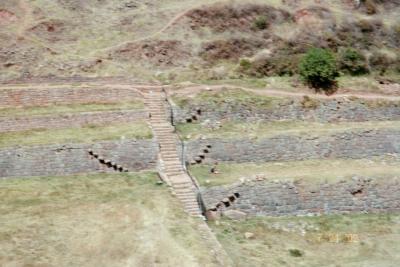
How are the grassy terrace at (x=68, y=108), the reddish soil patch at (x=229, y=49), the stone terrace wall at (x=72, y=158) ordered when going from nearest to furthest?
1. the stone terrace wall at (x=72, y=158)
2. the grassy terrace at (x=68, y=108)
3. the reddish soil patch at (x=229, y=49)

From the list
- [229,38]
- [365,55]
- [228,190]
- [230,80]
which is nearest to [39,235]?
[228,190]

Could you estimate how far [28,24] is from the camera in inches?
1756

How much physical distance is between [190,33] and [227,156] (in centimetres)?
1271

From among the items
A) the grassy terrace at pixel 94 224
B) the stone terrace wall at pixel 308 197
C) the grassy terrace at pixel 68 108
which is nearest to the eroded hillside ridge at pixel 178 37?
the grassy terrace at pixel 68 108

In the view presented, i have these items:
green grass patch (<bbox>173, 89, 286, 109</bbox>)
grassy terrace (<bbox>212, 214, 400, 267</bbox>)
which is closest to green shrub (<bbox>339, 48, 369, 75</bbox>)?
green grass patch (<bbox>173, 89, 286, 109</bbox>)

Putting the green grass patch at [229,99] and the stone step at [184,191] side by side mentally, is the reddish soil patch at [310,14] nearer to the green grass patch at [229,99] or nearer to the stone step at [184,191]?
the green grass patch at [229,99]

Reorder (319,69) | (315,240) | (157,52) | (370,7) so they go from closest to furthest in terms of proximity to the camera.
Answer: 1. (315,240)
2. (319,69)
3. (157,52)
4. (370,7)

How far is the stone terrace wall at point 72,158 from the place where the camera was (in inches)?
1331

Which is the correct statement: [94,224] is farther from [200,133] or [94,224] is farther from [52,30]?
[52,30]

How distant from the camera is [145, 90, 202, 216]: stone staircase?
32125 mm

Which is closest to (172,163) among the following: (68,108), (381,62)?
(68,108)

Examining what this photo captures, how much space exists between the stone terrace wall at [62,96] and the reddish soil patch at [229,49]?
6.99 metres

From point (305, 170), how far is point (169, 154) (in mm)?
7806

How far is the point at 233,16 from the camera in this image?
4681cm
